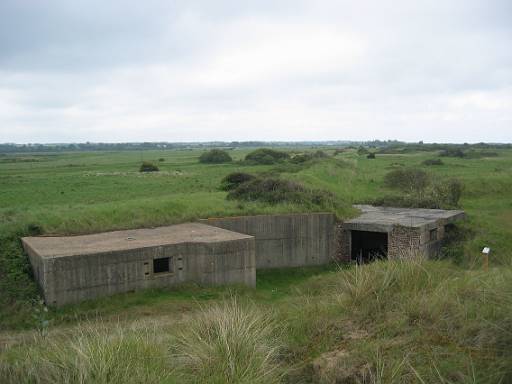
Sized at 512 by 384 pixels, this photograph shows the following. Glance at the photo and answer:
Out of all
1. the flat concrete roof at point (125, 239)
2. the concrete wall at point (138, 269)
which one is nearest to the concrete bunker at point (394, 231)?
the concrete wall at point (138, 269)

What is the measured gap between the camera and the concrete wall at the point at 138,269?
Answer: 1267cm

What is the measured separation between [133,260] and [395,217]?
1080 centimetres

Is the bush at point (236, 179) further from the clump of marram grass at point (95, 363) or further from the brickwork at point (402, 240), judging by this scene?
the clump of marram grass at point (95, 363)

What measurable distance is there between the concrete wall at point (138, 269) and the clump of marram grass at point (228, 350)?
7.25 m

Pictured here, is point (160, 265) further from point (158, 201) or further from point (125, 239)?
point (158, 201)

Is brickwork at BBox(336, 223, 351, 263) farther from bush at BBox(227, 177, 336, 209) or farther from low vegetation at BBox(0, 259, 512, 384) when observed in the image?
low vegetation at BBox(0, 259, 512, 384)

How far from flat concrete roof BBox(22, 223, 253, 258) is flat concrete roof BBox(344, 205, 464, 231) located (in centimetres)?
561

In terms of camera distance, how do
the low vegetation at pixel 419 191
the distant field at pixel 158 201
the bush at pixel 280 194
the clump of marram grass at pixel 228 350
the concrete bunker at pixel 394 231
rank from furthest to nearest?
1. the low vegetation at pixel 419 191
2. the bush at pixel 280 194
3. the concrete bunker at pixel 394 231
4. the distant field at pixel 158 201
5. the clump of marram grass at pixel 228 350

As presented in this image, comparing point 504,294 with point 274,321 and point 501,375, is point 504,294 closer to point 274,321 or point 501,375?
point 501,375

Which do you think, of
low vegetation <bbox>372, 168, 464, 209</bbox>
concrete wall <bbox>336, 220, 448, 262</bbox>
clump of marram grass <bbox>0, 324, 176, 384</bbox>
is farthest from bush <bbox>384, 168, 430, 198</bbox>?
clump of marram grass <bbox>0, 324, 176, 384</bbox>

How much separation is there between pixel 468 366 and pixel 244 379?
2.05 m

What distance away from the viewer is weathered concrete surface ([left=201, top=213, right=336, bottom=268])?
61.0 feet

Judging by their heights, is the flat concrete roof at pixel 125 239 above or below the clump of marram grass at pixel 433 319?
below

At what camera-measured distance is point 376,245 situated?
21344mm
